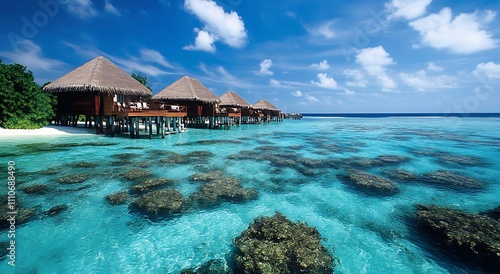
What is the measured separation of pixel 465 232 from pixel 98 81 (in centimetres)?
2402

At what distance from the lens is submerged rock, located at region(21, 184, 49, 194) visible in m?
7.02

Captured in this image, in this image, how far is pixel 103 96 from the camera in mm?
20375

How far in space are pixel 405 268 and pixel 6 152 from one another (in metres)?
17.8

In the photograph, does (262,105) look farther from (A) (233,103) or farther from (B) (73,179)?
(B) (73,179)

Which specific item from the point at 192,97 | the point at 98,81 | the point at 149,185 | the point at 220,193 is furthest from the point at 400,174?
the point at 192,97

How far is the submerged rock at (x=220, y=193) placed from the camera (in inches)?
272

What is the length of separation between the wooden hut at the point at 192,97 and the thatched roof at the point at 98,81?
4998 millimetres

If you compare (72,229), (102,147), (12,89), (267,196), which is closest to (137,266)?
(72,229)

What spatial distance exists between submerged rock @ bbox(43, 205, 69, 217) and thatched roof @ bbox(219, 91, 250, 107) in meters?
35.2

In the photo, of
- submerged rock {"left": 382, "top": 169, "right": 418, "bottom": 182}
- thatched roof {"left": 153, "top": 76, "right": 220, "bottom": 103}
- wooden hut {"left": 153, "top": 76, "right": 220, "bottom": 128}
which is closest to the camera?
submerged rock {"left": 382, "top": 169, "right": 418, "bottom": 182}

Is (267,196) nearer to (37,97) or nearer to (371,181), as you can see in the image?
(371,181)

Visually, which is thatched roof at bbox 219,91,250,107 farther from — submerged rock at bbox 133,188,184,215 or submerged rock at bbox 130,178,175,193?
submerged rock at bbox 133,188,184,215

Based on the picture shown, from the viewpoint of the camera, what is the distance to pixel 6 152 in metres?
12.4

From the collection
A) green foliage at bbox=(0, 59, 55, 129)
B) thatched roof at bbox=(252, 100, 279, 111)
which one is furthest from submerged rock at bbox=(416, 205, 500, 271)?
thatched roof at bbox=(252, 100, 279, 111)
